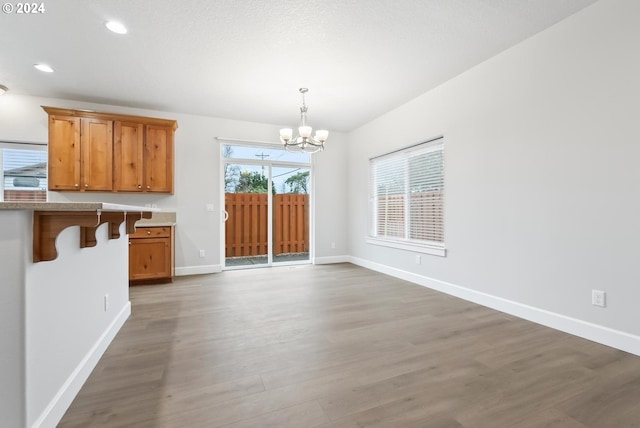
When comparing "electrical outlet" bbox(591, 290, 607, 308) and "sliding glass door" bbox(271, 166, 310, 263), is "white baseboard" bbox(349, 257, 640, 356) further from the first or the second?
"sliding glass door" bbox(271, 166, 310, 263)

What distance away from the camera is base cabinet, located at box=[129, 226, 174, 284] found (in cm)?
410

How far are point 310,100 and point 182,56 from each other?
1.80 meters

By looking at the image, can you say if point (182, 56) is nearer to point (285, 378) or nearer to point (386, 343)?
point (285, 378)

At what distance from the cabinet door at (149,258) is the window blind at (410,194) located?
345 centimetres

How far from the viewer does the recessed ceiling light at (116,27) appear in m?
2.57

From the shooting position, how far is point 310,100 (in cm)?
433

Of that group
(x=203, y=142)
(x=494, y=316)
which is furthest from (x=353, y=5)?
(x=203, y=142)

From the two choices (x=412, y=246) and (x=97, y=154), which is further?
(x=412, y=246)

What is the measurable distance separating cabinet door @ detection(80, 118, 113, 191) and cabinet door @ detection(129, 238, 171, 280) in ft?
3.20

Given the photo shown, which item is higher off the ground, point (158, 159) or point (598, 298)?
point (158, 159)

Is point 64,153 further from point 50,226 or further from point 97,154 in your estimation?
point 50,226

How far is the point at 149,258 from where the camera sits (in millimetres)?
4180

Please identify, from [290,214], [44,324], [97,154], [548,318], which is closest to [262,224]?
[290,214]

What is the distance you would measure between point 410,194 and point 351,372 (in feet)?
10.4
